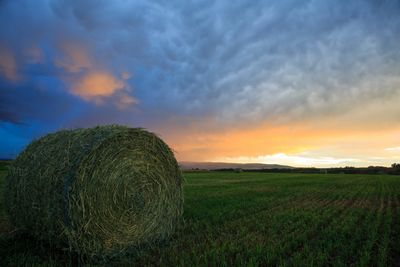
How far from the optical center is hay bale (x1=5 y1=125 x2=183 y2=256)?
5.39 metres

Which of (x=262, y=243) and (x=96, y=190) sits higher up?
(x=96, y=190)

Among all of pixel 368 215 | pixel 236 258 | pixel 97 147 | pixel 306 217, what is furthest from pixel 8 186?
pixel 368 215

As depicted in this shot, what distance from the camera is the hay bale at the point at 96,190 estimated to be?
5395 millimetres

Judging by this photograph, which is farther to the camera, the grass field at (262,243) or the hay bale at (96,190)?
the hay bale at (96,190)

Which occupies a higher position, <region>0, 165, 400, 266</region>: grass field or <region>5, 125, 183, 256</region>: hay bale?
<region>5, 125, 183, 256</region>: hay bale

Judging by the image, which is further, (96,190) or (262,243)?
(262,243)

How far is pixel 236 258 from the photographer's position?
16.9 feet

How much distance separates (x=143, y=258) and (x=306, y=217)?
17.6ft

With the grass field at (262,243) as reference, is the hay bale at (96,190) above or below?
above

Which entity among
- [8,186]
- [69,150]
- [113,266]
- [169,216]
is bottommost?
[113,266]

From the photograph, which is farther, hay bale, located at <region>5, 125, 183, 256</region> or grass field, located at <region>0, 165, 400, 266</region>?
hay bale, located at <region>5, 125, 183, 256</region>

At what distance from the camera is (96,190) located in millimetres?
5750

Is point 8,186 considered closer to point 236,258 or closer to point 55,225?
point 55,225

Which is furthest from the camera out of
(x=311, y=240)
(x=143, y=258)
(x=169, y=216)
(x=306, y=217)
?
(x=306, y=217)
